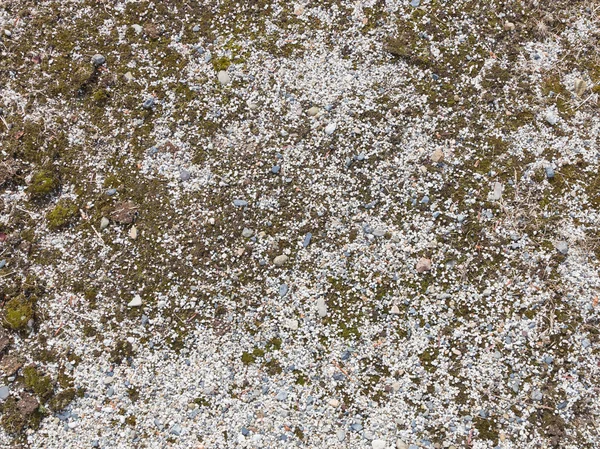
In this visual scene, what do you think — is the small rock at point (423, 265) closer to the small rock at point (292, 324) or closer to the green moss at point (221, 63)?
the small rock at point (292, 324)

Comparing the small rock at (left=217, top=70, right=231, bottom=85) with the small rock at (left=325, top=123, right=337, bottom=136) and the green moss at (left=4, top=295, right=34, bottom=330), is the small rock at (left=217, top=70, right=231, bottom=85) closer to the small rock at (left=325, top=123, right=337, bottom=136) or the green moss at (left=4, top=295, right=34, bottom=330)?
the small rock at (left=325, top=123, right=337, bottom=136)

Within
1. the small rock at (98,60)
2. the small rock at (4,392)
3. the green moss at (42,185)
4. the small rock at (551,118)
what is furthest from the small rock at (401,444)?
the small rock at (98,60)

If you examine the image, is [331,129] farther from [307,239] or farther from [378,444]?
[378,444]

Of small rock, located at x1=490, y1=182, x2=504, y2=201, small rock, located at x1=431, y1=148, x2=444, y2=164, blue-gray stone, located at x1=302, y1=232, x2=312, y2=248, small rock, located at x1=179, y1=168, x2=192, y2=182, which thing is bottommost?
blue-gray stone, located at x1=302, y1=232, x2=312, y2=248

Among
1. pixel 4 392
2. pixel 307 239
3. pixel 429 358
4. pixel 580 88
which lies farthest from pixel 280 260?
pixel 580 88

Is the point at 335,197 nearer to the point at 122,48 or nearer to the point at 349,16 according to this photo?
the point at 349,16

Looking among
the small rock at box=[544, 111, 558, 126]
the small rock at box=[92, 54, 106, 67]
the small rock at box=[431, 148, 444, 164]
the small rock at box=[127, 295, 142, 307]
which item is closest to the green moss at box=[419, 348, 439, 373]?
the small rock at box=[431, 148, 444, 164]
